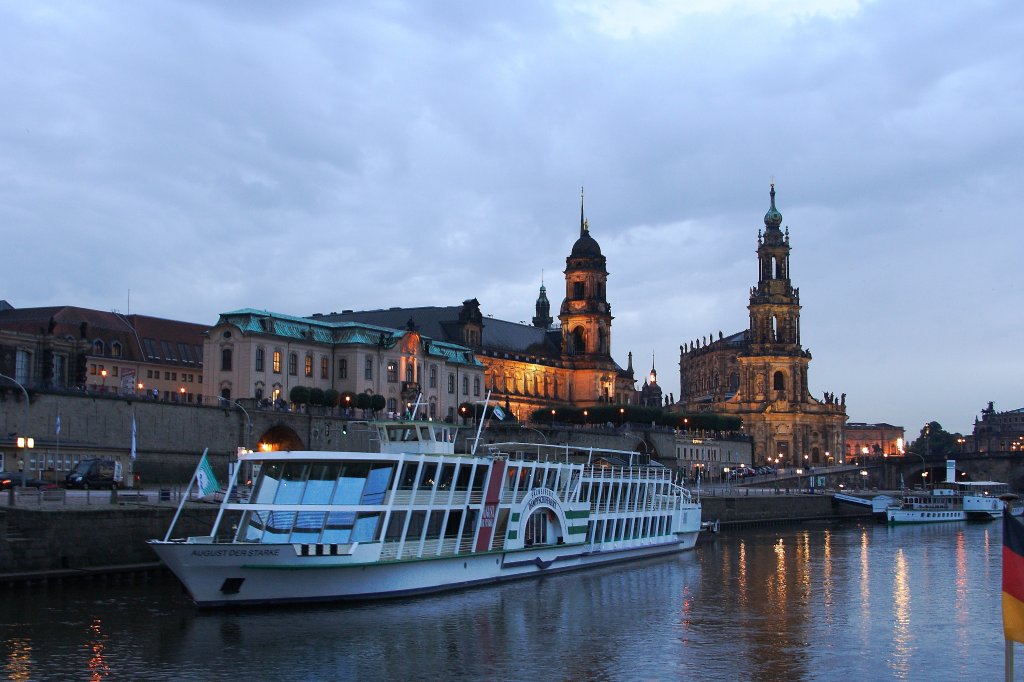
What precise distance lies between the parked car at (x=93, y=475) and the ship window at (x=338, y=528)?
21968 mm

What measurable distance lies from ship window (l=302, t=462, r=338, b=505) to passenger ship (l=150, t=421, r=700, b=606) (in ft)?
0.11

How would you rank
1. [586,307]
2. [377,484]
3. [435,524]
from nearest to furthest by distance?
[377,484] < [435,524] < [586,307]

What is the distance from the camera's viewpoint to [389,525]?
44.1 metres

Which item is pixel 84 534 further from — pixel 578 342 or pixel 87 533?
pixel 578 342

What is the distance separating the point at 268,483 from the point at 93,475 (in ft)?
72.8

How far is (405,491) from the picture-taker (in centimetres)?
4522

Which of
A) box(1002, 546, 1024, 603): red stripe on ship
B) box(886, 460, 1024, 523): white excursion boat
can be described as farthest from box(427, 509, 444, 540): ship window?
box(886, 460, 1024, 523): white excursion boat

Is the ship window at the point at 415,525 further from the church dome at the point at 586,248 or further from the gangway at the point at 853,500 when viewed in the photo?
the church dome at the point at 586,248

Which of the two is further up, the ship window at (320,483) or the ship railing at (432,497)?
the ship window at (320,483)

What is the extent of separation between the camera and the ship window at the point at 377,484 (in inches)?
1739

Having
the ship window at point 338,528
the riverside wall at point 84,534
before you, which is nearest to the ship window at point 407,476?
the ship window at point 338,528

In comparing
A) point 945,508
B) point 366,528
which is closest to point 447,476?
point 366,528

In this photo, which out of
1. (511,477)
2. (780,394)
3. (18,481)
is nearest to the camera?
(511,477)

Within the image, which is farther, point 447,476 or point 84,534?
point 447,476
